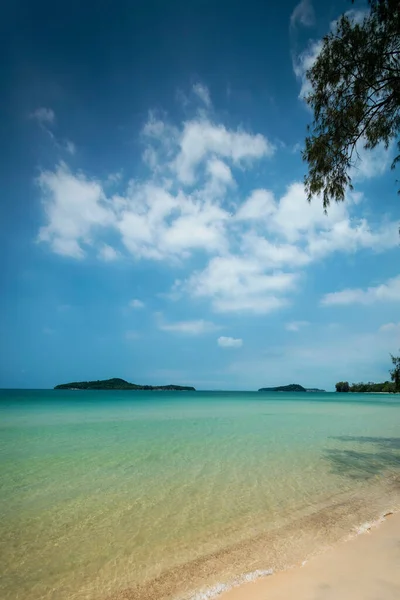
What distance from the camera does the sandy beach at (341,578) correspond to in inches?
131

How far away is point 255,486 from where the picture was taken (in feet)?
26.0

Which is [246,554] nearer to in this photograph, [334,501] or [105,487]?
[334,501]

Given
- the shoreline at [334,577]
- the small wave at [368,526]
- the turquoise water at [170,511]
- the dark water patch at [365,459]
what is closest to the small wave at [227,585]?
the shoreline at [334,577]

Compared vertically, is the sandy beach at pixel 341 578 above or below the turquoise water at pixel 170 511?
above

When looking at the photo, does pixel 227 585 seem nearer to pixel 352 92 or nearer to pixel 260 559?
pixel 260 559

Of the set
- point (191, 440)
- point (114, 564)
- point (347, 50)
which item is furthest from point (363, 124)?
point (191, 440)

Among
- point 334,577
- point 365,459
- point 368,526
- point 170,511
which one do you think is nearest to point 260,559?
point 334,577

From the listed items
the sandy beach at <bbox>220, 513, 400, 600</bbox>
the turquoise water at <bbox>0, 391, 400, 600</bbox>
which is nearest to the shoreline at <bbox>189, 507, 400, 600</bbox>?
the sandy beach at <bbox>220, 513, 400, 600</bbox>

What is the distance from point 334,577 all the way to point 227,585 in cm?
128

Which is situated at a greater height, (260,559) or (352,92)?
(352,92)

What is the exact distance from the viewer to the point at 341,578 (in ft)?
12.0

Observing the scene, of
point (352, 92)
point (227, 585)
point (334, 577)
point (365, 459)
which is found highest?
point (352, 92)

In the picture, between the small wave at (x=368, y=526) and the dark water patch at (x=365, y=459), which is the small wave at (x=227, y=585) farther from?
the dark water patch at (x=365, y=459)

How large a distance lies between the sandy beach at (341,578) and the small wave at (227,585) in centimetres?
9
